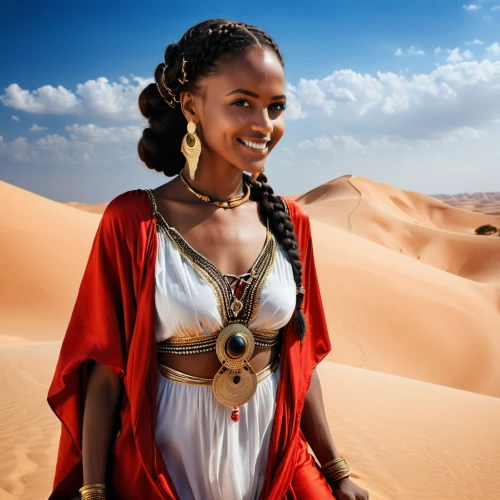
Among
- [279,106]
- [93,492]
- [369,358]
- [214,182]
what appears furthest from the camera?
[369,358]

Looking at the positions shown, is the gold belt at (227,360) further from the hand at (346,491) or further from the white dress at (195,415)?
the hand at (346,491)

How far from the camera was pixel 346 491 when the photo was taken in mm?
2260

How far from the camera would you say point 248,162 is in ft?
6.93

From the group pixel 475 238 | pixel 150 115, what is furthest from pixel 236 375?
pixel 475 238

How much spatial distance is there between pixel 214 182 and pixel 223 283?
476 mm

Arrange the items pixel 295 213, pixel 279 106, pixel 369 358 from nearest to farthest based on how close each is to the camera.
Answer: pixel 279 106 → pixel 295 213 → pixel 369 358

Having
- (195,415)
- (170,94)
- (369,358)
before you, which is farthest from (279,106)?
(369,358)

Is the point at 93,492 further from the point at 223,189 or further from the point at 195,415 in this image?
the point at 223,189

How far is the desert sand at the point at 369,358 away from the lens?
5125 millimetres

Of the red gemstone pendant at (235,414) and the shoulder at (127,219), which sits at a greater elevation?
the shoulder at (127,219)

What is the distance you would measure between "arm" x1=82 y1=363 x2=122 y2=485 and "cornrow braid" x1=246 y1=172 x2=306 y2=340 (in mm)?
780

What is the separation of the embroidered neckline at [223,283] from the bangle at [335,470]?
2.53 feet

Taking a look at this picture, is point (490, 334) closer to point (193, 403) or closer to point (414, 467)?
point (414, 467)

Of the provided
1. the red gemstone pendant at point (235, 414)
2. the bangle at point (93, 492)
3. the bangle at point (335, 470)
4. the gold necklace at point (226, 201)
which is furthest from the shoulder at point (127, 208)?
the bangle at point (335, 470)
